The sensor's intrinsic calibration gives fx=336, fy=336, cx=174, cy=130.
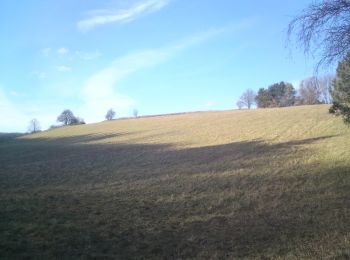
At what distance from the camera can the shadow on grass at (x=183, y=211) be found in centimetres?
769

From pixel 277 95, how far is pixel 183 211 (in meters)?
105

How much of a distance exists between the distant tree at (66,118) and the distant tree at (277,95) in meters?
69.4

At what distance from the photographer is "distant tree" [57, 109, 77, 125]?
420ft

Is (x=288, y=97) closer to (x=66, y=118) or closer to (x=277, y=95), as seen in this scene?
(x=277, y=95)

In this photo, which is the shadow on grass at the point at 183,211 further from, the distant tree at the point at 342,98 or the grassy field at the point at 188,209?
the distant tree at the point at 342,98

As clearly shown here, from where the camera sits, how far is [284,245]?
7.45m

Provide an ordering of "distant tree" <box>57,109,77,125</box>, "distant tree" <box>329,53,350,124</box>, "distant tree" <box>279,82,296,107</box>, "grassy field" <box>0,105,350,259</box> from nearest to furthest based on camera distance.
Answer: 1. "grassy field" <box>0,105,350,259</box>
2. "distant tree" <box>329,53,350,124</box>
3. "distant tree" <box>279,82,296,107</box>
4. "distant tree" <box>57,109,77,125</box>

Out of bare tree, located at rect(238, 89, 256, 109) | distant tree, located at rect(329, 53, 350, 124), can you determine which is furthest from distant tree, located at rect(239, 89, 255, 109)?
distant tree, located at rect(329, 53, 350, 124)

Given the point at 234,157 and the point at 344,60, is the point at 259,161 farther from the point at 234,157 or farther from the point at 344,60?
the point at 344,60

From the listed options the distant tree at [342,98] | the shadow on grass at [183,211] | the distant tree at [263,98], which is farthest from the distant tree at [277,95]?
the shadow on grass at [183,211]

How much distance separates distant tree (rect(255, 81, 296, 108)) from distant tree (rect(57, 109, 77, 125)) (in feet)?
228

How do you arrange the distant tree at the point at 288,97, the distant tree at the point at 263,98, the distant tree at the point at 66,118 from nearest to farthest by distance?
the distant tree at the point at 288,97 < the distant tree at the point at 263,98 < the distant tree at the point at 66,118

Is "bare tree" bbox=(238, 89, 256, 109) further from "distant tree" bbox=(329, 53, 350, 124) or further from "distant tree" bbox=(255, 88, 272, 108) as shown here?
"distant tree" bbox=(329, 53, 350, 124)

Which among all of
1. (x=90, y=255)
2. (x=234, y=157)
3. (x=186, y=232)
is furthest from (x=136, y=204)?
(x=234, y=157)
